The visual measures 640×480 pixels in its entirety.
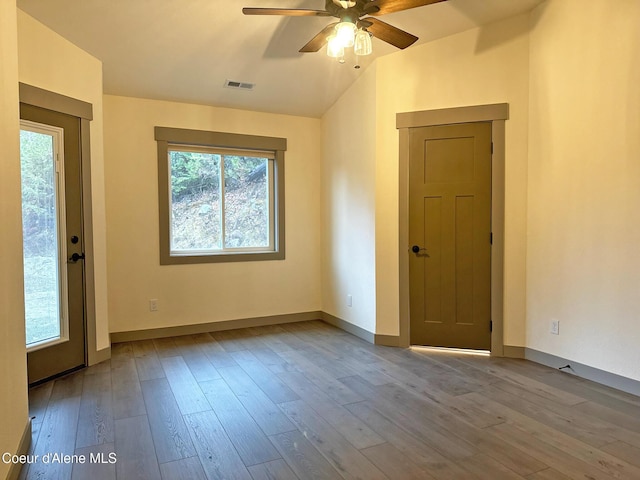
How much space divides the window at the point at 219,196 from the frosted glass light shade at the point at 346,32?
2.33 m

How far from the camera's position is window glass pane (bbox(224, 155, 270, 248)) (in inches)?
188

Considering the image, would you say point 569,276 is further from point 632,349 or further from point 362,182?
point 362,182

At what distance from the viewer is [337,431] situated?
235 cm

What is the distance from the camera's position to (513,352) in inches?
142

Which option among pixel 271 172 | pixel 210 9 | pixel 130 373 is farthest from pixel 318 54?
pixel 130 373

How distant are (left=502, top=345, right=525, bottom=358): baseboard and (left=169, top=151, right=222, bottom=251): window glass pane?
3097 mm

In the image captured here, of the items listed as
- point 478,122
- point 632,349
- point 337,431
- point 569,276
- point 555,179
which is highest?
point 478,122

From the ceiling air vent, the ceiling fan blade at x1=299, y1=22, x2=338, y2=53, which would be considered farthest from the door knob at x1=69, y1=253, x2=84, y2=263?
the ceiling fan blade at x1=299, y1=22, x2=338, y2=53

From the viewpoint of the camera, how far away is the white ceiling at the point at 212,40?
10.2ft

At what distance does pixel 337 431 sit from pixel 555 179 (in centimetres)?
253

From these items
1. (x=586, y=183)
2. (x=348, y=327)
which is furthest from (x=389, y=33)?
(x=348, y=327)

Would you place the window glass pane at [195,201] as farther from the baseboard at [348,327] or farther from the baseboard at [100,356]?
the baseboard at [348,327]

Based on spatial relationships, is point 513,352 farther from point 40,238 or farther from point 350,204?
point 40,238

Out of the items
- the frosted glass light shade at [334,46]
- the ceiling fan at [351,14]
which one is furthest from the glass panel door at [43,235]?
the frosted glass light shade at [334,46]
